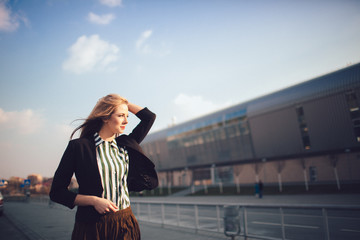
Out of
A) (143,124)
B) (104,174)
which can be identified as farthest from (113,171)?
(143,124)

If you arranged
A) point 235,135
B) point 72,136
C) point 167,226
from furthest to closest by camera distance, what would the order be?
point 235,135, point 167,226, point 72,136

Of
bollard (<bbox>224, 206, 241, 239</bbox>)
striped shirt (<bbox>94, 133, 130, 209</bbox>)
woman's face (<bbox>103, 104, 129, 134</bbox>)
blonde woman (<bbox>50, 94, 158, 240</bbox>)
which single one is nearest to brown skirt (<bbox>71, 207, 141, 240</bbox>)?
blonde woman (<bbox>50, 94, 158, 240</bbox>)

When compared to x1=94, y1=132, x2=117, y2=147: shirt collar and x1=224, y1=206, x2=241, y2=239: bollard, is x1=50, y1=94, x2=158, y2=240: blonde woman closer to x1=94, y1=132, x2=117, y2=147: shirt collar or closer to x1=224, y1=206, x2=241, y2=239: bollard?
x1=94, y1=132, x2=117, y2=147: shirt collar

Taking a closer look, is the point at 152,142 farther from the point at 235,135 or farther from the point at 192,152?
the point at 235,135

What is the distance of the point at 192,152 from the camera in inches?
1955

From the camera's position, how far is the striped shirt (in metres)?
2.03

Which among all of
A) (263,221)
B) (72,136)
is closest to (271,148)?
(263,221)

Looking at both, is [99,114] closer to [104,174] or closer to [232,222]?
[104,174]

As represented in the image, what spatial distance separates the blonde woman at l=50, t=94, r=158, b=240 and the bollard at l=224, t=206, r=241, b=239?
20.4ft

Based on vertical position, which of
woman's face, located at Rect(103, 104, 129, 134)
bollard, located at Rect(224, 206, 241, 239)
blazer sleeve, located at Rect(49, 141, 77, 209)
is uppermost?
woman's face, located at Rect(103, 104, 129, 134)

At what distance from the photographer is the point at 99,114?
2150mm

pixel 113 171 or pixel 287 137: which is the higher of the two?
pixel 287 137

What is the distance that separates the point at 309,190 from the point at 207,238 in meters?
26.5

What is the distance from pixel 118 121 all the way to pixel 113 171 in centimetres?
41
